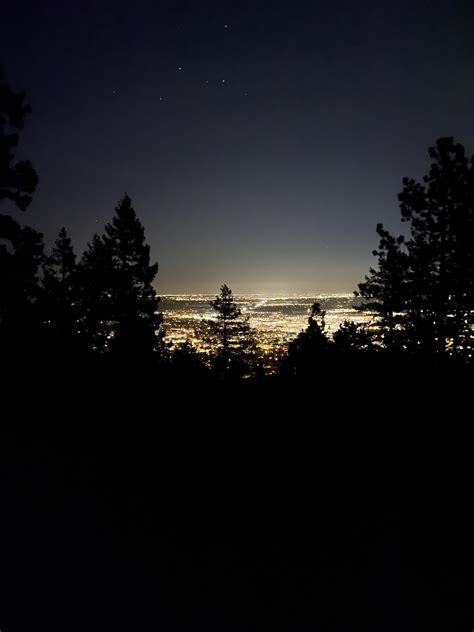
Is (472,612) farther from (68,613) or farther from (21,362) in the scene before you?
(21,362)

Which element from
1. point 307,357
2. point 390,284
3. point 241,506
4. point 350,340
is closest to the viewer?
point 241,506

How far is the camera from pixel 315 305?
75.9ft

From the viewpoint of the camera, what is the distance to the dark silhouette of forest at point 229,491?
14.3ft

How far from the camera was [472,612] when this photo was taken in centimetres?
427

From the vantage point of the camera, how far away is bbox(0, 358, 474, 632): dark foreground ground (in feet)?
14.2

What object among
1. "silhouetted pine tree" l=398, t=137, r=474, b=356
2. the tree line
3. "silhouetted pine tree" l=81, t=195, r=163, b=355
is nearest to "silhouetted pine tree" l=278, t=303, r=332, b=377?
the tree line

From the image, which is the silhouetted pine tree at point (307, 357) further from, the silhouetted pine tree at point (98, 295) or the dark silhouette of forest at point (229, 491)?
the silhouetted pine tree at point (98, 295)

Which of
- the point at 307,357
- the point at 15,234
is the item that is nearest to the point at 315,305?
the point at 307,357

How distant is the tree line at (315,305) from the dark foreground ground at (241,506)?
2404 mm

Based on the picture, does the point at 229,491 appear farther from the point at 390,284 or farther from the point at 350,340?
the point at 390,284

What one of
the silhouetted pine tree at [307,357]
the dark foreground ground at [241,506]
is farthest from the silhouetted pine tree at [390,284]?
the dark foreground ground at [241,506]

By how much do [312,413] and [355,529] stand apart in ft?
9.06

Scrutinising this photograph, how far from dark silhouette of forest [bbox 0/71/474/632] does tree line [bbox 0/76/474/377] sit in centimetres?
37

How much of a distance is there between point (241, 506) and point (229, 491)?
0.40m
